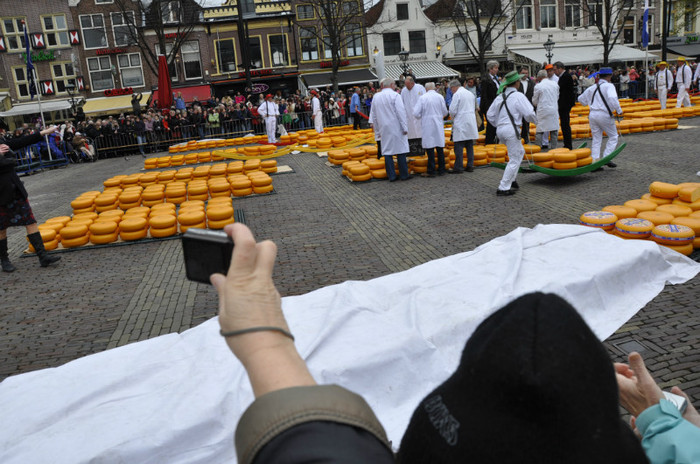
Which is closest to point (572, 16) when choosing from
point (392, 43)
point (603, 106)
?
point (392, 43)

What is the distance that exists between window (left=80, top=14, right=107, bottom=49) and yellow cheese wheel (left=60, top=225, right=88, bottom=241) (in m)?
39.5

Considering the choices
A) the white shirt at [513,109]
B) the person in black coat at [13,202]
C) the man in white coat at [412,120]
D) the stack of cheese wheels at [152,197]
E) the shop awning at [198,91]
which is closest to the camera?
the person in black coat at [13,202]

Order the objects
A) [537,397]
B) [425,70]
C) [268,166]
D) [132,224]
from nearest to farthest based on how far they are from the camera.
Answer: [537,397]
[132,224]
[268,166]
[425,70]

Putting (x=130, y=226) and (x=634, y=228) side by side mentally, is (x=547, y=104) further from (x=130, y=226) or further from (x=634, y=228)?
(x=130, y=226)

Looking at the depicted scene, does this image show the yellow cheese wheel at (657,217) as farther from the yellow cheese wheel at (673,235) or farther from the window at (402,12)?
the window at (402,12)

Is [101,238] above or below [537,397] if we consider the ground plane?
below

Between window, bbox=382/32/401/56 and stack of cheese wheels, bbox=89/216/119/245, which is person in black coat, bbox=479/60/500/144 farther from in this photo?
window, bbox=382/32/401/56

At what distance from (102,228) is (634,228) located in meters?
7.60

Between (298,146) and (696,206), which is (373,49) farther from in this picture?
(696,206)

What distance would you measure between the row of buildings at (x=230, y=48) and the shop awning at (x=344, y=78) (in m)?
0.08

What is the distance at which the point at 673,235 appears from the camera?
19.2 feet

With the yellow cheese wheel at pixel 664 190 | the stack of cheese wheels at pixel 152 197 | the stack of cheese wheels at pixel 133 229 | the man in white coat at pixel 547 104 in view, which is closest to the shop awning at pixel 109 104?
the stack of cheese wheels at pixel 152 197

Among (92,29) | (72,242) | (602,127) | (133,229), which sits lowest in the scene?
(72,242)

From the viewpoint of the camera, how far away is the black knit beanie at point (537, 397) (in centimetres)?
82
